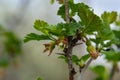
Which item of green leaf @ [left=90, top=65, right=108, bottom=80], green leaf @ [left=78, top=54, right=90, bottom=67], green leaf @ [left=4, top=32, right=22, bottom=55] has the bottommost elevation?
green leaf @ [left=90, top=65, right=108, bottom=80]

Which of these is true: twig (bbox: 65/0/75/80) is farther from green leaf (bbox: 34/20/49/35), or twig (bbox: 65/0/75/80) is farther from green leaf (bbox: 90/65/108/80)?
green leaf (bbox: 90/65/108/80)

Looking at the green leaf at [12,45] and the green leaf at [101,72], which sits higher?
the green leaf at [12,45]

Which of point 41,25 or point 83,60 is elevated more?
point 41,25

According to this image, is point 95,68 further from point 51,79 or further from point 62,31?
point 51,79

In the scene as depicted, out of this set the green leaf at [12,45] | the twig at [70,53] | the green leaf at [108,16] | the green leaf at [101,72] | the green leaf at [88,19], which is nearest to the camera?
the twig at [70,53]

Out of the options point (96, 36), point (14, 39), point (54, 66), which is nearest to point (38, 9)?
point (54, 66)

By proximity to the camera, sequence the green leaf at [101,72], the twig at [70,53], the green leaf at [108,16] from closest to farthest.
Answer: the twig at [70,53] < the green leaf at [108,16] < the green leaf at [101,72]

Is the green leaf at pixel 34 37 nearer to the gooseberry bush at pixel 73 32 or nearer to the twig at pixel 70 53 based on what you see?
the gooseberry bush at pixel 73 32

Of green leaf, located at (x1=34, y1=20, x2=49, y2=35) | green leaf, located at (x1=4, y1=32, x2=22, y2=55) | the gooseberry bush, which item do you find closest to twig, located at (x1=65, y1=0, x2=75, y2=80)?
the gooseberry bush

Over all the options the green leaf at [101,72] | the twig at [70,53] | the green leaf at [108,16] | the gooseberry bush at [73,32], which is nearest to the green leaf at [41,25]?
the gooseberry bush at [73,32]

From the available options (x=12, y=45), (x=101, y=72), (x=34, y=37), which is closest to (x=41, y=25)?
(x=34, y=37)

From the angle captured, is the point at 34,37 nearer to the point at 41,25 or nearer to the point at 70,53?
the point at 41,25
